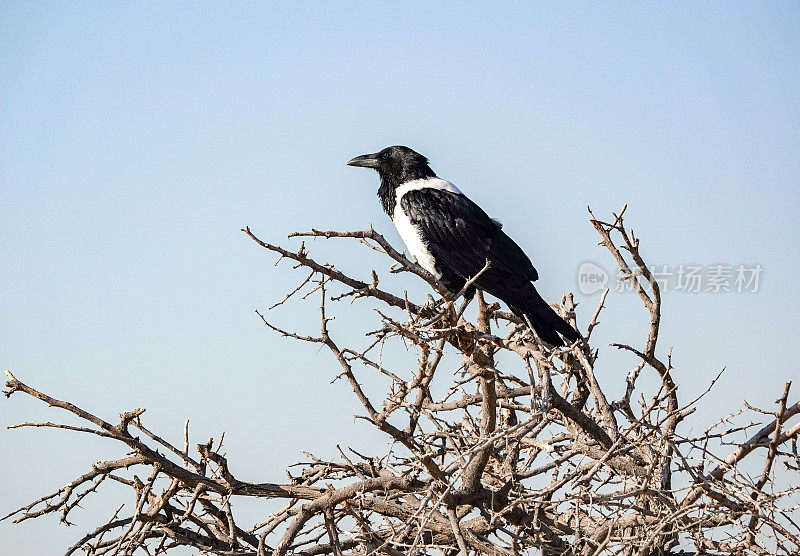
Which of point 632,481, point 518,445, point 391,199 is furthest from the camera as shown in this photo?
point 391,199

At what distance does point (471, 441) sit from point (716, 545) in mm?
1195

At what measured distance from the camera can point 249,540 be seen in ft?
12.4

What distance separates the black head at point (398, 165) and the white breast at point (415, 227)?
98 millimetres

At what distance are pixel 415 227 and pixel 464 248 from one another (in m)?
0.35

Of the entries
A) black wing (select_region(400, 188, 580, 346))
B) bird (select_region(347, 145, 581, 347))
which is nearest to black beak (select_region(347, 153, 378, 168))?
bird (select_region(347, 145, 581, 347))

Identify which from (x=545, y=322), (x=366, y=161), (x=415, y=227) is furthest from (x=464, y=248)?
(x=366, y=161)

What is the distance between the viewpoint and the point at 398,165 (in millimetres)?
6125

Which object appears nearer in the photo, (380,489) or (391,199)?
(380,489)

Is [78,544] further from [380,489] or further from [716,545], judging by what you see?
[716,545]

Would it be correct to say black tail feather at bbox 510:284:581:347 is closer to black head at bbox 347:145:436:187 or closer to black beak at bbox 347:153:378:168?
black head at bbox 347:145:436:187

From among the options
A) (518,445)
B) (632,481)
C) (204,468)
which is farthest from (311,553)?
(632,481)

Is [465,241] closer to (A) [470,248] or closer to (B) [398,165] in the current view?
(A) [470,248]

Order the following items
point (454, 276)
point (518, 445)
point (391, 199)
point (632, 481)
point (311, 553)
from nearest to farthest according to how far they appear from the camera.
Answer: point (632, 481), point (311, 553), point (518, 445), point (454, 276), point (391, 199)

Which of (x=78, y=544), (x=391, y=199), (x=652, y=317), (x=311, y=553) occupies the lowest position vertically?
(x=311, y=553)
